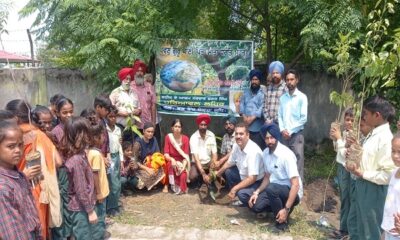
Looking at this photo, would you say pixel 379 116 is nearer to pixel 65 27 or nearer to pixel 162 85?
pixel 162 85

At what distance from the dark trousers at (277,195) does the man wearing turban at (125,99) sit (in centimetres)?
241

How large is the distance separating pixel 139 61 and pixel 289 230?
11.0ft

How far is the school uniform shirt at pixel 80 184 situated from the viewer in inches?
141

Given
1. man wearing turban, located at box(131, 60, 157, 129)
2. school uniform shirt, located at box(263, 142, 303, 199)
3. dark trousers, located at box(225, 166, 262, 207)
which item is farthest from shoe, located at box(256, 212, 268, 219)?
man wearing turban, located at box(131, 60, 157, 129)

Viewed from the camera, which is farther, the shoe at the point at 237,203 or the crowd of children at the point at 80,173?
the shoe at the point at 237,203

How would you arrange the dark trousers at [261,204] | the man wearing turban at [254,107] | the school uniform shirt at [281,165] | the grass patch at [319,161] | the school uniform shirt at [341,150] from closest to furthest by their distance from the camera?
the school uniform shirt at [341,150] → the school uniform shirt at [281,165] → the dark trousers at [261,204] → the man wearing turban at [254,107] → the grass patch at [319,161]

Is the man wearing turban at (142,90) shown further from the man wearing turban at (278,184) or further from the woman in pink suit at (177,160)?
the man wearing turban at (278,184)

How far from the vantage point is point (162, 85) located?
6852 millimetres

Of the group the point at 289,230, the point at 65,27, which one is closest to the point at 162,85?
the point at 65,27

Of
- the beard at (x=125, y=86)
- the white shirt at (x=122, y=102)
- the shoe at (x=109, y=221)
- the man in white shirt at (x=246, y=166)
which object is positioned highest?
the beard at (x=125, y=86)

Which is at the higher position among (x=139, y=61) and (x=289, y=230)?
(x=139, y=61)

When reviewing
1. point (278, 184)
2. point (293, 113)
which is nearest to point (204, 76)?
point (293, 113)

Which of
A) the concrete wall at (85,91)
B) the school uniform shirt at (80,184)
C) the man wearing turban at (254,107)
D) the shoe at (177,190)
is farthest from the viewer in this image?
the concrete wall at (85,91)

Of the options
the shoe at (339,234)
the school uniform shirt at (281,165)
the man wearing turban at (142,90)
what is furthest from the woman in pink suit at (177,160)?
the shoe at (339,234)
